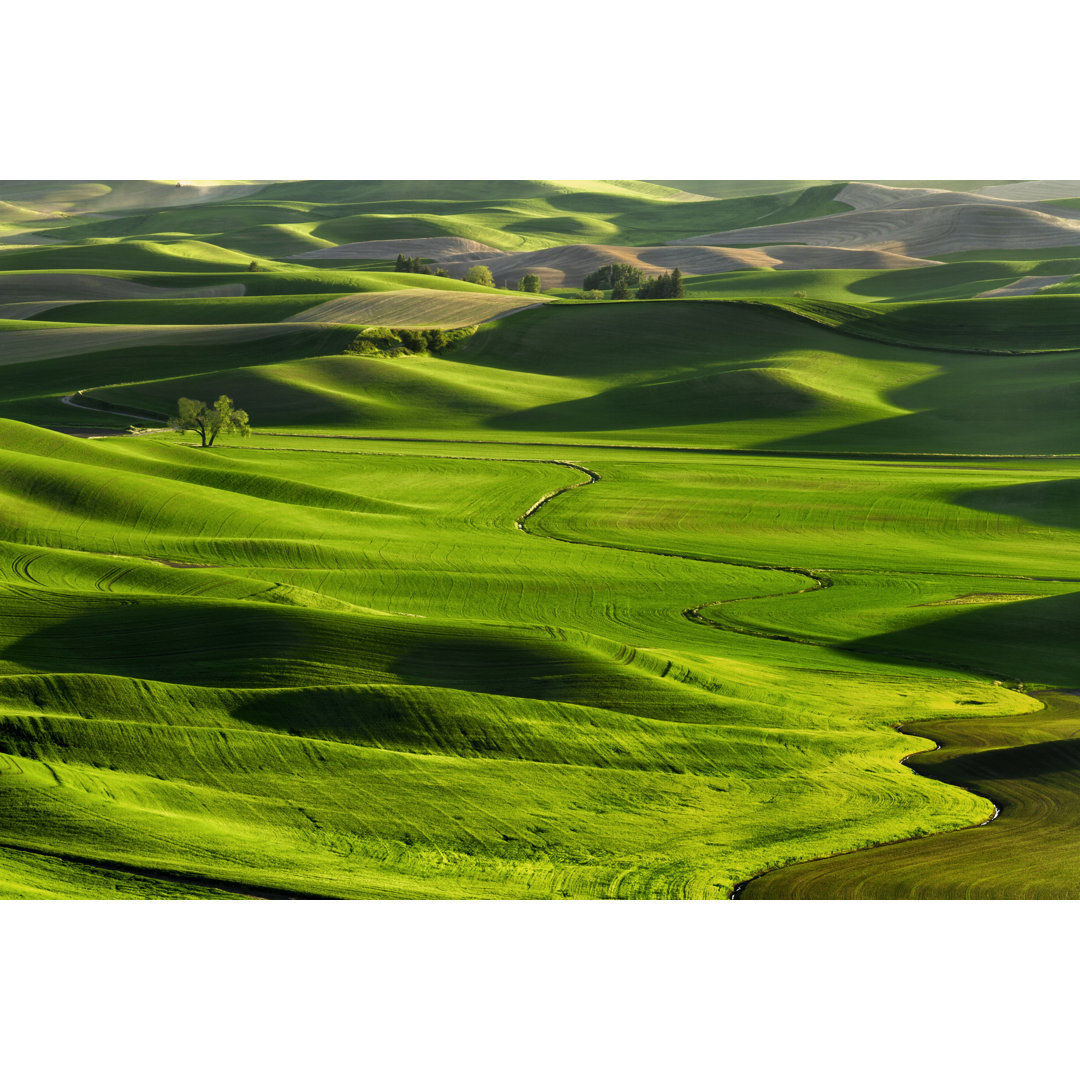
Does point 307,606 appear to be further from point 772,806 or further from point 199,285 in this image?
point 199,285

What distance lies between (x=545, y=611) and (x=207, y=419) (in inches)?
→ 1612

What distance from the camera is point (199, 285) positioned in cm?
13762

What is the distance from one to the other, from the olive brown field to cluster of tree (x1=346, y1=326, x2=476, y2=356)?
375 mm

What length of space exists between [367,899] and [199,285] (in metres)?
131

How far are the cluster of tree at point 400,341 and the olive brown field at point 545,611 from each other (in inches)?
14.7

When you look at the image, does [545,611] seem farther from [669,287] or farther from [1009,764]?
[669,287]

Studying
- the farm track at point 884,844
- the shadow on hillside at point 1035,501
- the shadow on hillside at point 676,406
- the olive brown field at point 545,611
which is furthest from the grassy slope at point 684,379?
the farm track at point 884,844

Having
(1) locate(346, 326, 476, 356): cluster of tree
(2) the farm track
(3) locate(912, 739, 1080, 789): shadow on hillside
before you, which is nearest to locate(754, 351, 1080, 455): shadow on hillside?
(1) locate(346, 326, 476, 356): cluster of tree

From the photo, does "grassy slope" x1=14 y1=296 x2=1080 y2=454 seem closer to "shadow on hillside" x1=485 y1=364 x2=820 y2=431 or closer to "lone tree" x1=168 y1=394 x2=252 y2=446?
"shadow on hillside" x1=485 y1=364 x2=820 y2=431

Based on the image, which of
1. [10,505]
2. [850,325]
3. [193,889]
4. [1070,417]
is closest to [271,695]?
[193,889]

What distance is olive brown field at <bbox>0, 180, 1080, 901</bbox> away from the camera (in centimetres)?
1880

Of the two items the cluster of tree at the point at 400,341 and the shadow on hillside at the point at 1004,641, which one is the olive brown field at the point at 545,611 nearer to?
the shadow on hillside at the point at 1004,641

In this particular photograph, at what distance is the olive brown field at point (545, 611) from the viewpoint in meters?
18.8

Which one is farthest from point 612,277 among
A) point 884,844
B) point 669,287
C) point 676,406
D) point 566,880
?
point 566,880
